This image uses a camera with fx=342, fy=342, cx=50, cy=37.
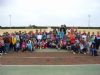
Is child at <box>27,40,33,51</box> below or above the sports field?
above

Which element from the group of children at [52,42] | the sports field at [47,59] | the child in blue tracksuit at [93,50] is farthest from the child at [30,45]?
the child in blue tracksuit at [93,50]

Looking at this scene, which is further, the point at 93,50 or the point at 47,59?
the point at 93,50

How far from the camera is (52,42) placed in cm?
2550

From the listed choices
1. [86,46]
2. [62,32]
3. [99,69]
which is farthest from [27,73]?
[62,32]

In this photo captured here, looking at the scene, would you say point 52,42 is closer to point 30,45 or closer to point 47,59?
point 30,45

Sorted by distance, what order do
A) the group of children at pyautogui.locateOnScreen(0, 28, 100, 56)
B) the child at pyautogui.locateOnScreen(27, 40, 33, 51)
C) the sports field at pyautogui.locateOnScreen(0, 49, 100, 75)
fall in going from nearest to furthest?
the sports field at pyautogui.locateOnScreen(0, 49, 100, 75) → the group of children at pyautogui.locateOnScreen(0, 28, 100, 56) → the child at pyautogui.locateOnScreen(27, 40, 33, 51)

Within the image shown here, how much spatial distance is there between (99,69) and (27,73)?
11.4 feet

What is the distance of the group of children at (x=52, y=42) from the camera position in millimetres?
23781

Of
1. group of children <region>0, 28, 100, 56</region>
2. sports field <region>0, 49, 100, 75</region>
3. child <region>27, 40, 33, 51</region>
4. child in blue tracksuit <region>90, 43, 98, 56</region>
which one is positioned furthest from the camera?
child <region>27, 40, 33, 51</region>

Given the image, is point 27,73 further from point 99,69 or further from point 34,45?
point 34,45

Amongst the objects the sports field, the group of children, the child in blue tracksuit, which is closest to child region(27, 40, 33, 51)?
the group of children

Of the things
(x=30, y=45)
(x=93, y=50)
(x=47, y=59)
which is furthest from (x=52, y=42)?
(x=47, y=59)

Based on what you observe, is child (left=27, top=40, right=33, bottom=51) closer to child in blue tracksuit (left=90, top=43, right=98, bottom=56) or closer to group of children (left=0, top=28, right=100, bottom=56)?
group of children (left=0, top=28, right=100, bottom=56)

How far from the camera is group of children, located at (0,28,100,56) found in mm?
23781
